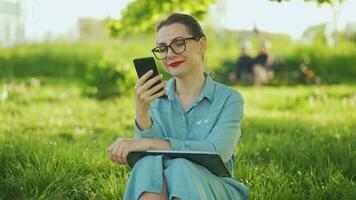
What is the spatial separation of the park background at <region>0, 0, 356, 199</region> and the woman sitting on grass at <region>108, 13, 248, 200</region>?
389 mm

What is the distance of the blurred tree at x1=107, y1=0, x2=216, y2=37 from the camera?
620cm

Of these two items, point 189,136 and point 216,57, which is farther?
point 216,57

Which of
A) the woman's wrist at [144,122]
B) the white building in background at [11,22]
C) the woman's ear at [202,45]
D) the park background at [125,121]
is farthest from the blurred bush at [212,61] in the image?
the woman's wrist at [144,122]

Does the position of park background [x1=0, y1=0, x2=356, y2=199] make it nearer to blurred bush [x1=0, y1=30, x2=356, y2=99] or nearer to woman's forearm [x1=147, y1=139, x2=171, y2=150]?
blurred bush [x1=0, y1=30, x2=356, y2=99]

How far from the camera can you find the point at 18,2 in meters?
16.5

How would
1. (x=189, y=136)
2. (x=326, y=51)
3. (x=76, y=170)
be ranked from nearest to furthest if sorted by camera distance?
(x=189, y=136) < (x=76, y=170) < (x=326, y=51)

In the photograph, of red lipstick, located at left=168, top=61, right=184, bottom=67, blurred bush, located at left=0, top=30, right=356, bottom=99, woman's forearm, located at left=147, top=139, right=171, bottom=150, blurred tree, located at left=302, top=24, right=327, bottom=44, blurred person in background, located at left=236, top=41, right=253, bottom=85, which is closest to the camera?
woman's forearm, located at left=147, top=139, right=171, bottom=150

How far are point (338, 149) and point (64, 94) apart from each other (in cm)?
527

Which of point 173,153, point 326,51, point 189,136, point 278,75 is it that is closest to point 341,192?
point 189,136

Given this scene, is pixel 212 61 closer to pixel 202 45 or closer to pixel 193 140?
pixel 202 45

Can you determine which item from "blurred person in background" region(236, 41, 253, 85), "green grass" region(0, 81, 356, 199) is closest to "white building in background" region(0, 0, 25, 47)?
"blurred person in background" region(236, 41, 253, 85)

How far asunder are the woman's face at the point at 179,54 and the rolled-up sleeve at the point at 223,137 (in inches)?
9.7

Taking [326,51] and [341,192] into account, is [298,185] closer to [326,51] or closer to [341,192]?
[341,192]

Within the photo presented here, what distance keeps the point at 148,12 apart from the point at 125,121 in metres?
1.33
